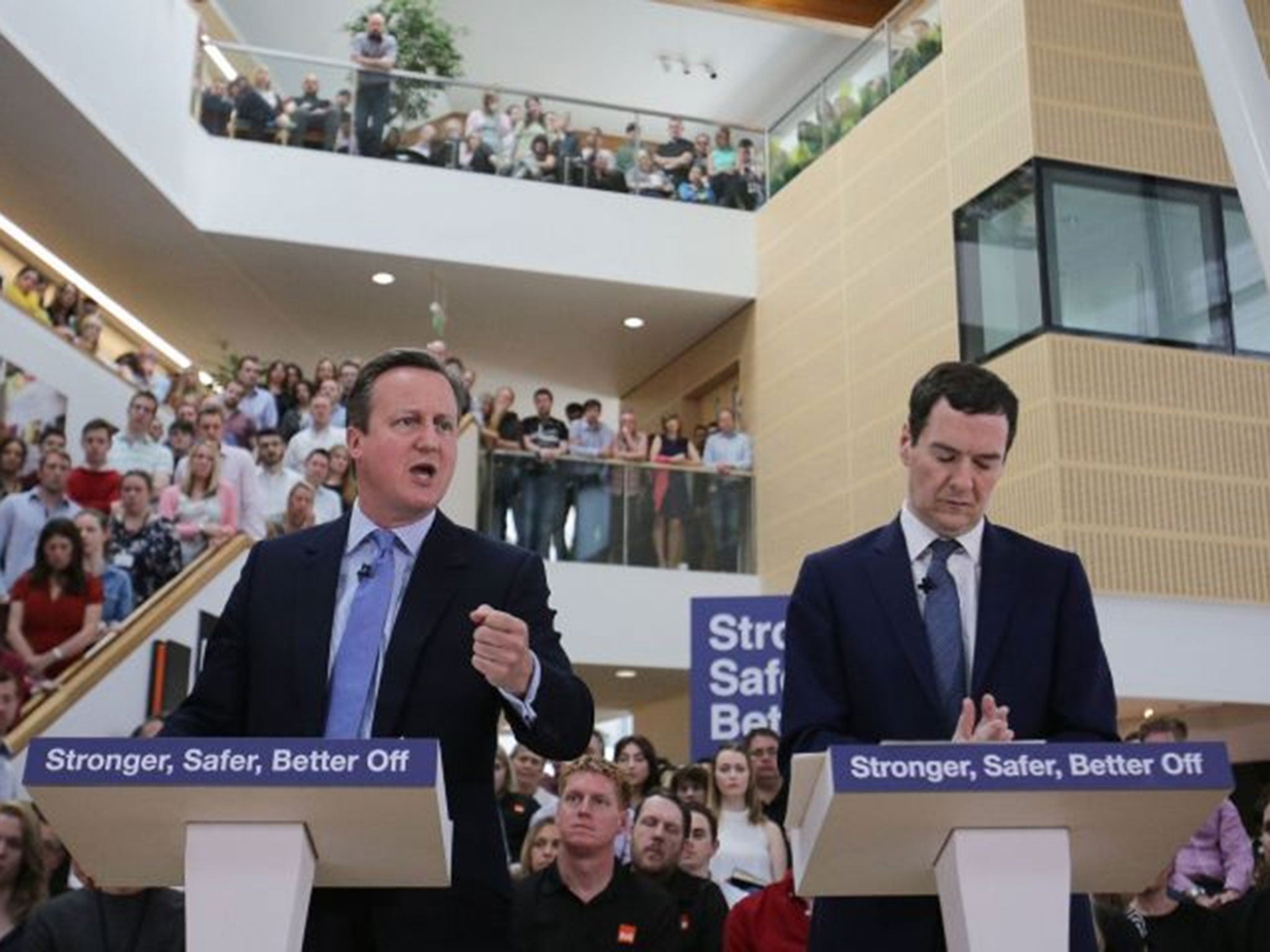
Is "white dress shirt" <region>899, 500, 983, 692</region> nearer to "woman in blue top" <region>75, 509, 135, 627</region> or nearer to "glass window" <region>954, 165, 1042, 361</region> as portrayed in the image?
"woman in blue top" <region>75, 509, 135, 627</region>

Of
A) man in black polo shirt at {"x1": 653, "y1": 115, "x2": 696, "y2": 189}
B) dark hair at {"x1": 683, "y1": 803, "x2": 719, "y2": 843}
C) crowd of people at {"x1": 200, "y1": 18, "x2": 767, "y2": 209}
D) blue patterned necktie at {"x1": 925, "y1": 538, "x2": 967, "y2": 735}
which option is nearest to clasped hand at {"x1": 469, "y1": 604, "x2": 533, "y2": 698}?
blue patterned necktie at {"x1": 925, "y1": 538, "x2": 967, "y2": 735}

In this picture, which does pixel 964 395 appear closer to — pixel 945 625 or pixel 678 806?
pixel 945 625

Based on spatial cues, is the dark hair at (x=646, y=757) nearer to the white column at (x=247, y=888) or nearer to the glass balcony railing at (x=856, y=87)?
the white column at (x=247, y=888)

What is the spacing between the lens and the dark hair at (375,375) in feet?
8.69

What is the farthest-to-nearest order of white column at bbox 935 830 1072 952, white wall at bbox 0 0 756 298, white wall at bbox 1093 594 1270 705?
white wall at bbox 0 0 756 298
white wall at bbox 1093 594 1270 705
white column at bbox 935 830 1072 952

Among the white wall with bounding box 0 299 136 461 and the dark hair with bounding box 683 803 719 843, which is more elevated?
the white wall with bounding box 0 299 136 461

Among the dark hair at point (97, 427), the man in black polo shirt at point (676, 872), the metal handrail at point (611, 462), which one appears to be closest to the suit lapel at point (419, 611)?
the man in black polo shirt at point (676, 872)

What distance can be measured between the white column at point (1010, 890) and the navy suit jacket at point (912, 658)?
1.34 ft

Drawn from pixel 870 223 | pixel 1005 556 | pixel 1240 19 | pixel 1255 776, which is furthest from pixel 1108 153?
pixel 1005 556

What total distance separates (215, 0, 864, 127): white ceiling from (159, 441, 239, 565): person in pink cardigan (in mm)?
10402

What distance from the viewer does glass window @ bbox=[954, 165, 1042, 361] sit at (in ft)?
41.5

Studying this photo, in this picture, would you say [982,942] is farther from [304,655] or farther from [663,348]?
[663,348]

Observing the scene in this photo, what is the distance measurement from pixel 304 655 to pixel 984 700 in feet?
3.39

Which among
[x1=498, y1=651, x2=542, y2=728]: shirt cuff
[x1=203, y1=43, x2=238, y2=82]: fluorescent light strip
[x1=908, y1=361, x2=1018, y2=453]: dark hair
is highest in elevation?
[x1=203, y1=43, x2=238, y2=82]: fluorescent light strip
